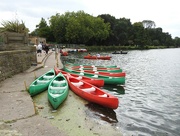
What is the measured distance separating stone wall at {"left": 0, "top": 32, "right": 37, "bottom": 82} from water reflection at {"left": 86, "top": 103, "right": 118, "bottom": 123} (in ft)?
20.3

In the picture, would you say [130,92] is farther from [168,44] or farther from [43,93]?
[168,44]

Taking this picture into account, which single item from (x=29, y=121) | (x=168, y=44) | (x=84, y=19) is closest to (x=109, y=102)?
(x=29, y=121)

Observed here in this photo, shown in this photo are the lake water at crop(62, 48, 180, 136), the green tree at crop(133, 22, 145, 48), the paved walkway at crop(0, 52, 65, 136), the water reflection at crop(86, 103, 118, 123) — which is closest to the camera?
the paved walkway at crop(0, 52, 65, 136)

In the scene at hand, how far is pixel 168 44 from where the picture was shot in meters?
144

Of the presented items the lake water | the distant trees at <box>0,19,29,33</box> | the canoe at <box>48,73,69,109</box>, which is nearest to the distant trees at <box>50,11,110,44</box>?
the distant trees at <box>0,19,29,33</box>

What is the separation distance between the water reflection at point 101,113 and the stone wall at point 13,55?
20.3 feet

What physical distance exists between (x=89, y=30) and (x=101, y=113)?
6849 cm

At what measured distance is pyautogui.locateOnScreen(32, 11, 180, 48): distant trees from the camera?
73.8 meters

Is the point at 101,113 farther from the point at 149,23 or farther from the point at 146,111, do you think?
the point at 149,23

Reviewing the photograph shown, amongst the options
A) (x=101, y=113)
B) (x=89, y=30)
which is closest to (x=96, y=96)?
(x=101, y=113)

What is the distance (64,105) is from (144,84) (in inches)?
375

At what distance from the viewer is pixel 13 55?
13414 mm

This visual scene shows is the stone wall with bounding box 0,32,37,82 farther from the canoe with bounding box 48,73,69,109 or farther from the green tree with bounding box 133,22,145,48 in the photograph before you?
the green tree with bounding box 133,22,145,48

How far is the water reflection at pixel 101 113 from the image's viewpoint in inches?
311
